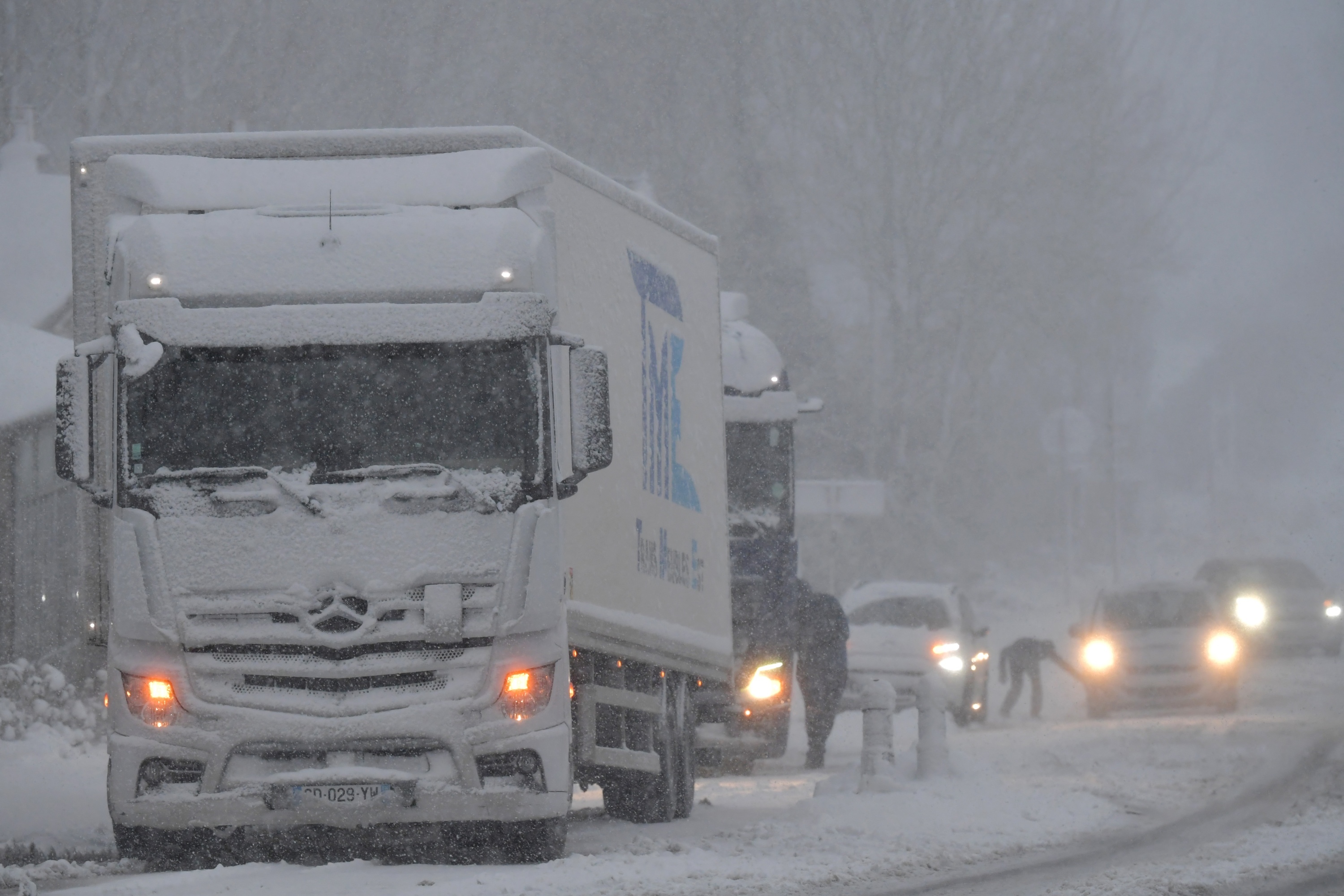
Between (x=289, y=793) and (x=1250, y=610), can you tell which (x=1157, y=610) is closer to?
(x=1250, y=610)

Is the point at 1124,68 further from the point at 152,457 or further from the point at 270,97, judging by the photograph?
the point at 152,457

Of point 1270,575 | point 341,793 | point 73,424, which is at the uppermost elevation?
point 73,424

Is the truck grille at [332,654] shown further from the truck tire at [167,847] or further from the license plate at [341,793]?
the truck tire at [167,847]

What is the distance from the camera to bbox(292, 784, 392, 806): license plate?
9117mm

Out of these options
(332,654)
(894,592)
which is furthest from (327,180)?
(894,592)

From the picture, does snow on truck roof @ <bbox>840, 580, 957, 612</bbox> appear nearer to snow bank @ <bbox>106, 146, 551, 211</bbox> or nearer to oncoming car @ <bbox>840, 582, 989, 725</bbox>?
oncoming car @ <bbox>840, 582, 989, 725</bbox>

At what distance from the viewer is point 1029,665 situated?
2527 centimetres

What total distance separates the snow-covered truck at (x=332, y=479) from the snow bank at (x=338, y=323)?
0.01 metres

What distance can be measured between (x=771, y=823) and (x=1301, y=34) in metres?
69.0

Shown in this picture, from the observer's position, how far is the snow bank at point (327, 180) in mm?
9828

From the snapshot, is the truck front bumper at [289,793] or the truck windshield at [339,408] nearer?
the truck front bumper at [289,793]

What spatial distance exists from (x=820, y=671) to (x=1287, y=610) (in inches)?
656

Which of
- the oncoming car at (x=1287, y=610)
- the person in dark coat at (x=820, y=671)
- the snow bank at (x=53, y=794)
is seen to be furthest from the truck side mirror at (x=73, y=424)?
the oncoming car at (x=1287, y=610)

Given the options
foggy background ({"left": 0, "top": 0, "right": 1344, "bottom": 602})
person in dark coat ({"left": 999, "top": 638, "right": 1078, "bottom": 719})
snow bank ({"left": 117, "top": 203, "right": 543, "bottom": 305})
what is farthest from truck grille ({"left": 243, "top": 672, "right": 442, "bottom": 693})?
foggy background ({"left": 0, "top": 0, "right": 1344, "bottom": 602})
